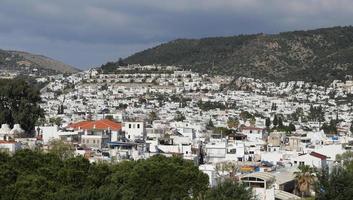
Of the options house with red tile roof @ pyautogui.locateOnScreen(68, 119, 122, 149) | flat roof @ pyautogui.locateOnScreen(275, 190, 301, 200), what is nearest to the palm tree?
flat roof @ pyautogui.locateOnScreen(275, 190, 301, 200)

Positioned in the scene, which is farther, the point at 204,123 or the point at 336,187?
the point at 204,123

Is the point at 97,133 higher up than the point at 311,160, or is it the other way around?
the point at 97,133

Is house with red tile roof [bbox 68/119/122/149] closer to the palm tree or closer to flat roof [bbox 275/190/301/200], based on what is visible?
the palm tree

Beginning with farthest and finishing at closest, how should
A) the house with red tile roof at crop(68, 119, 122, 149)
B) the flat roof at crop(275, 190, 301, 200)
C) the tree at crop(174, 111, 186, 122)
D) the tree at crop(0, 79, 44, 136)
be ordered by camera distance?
the tree at crop(174, 111, 186, 122) < the tree at crop(0, 79, 44, 136) < the house with red tile roof at crop(68, 119, 122, 149) < the flat roof at crop(275, 190, 301, 200)

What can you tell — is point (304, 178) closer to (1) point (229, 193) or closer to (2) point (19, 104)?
(1) point (229, 193)

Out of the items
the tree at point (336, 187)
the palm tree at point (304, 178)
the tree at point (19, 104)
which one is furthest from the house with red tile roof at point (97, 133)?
the tree at point (336, 187)

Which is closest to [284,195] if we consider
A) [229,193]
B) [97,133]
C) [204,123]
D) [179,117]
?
[229,193]

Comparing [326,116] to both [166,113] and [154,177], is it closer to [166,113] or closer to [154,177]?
[166,113]
